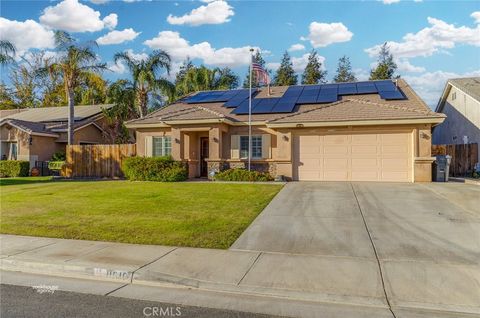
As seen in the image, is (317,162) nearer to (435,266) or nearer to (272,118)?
(272,118)

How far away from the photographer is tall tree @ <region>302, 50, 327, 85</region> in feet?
138

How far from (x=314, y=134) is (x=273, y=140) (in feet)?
7.61

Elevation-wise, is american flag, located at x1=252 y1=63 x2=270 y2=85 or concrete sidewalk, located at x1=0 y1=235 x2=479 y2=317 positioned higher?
american flag, located at x1=252 y1=63 x2=270 y2=85

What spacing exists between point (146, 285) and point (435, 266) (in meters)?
4.71

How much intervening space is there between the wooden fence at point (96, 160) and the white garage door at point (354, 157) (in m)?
10.2

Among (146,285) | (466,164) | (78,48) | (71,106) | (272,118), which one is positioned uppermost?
(78,48)

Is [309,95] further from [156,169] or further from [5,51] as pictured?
[5,51]

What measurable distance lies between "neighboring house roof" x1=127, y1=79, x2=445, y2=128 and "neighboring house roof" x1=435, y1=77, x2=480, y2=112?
4134 mm

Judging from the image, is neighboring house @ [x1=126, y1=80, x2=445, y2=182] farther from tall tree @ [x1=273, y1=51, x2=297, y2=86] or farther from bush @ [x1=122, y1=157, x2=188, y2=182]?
tall tree @ [x1=273, y1=51, x2=297, y2=86]

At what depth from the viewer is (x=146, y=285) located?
5352 mm

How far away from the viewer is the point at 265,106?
19.8 metres

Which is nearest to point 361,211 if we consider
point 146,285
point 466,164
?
point 146,285

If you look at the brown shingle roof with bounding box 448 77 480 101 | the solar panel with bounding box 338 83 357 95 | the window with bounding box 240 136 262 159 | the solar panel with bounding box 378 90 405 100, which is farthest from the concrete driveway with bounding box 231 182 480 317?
the brown shingle roof with bounding box 448 77 480 101

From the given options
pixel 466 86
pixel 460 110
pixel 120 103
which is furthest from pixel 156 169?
pixel 466 86
